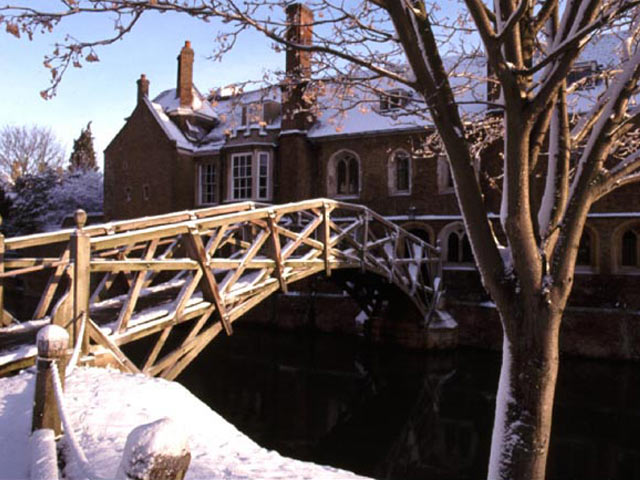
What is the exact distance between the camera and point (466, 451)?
361 inches

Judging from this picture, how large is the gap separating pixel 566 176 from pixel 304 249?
13285mm

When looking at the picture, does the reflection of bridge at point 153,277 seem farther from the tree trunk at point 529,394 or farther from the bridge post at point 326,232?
the tree trunk at point 529,394

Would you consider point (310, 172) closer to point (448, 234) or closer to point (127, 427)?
point (448, 234)

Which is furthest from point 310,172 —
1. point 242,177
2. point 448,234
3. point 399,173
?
point 448,234

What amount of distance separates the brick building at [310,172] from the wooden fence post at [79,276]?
10176 mm

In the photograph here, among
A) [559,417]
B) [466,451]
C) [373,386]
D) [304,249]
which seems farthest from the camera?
[304,249]

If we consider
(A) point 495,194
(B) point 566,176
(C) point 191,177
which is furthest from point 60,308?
(C) point 191,177

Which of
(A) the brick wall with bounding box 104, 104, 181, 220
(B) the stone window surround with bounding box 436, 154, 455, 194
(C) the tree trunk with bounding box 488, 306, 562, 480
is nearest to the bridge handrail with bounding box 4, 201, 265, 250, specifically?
(C) the tree trunk with bounding box 488, 306, 562, 480

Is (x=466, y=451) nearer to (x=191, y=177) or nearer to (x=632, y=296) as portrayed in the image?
(x=632, y=296)

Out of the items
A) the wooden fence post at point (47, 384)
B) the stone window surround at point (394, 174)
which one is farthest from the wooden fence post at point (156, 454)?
the stone window surround at point (394, 174)

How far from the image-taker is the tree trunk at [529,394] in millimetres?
4184

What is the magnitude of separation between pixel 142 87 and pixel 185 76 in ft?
7.25

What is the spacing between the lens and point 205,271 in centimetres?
661

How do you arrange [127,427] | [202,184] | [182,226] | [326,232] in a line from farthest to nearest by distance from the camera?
[202,184]
[326,232]
[182,226]
[127,427]
